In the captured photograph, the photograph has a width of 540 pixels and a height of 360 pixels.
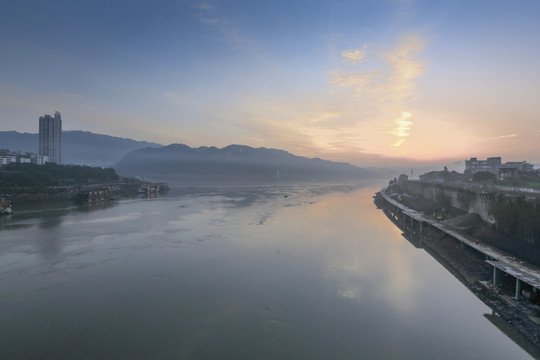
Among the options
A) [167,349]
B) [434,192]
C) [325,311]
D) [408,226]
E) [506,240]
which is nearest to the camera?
[167,349]

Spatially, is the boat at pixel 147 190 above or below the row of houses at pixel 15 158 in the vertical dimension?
below

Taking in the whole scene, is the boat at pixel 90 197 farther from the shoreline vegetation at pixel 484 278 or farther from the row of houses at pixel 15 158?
the shoreline vegetation at pixel 484 278

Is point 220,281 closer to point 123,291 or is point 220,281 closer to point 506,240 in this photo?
point 123,291

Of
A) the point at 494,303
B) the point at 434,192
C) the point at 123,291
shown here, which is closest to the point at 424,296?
the point at 494,303

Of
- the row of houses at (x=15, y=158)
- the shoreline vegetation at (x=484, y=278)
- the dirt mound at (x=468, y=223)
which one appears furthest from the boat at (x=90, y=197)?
the dirt mound at (x=468, y=223)

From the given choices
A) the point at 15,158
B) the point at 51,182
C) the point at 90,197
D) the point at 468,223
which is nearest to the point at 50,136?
the point at 15,158

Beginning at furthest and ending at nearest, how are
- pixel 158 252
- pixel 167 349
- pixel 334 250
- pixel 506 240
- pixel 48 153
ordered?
1. pixel 48 153
2. pixel 334 250
3. pixel 158 252
4. pixel 506 240
5. pixel 167 349

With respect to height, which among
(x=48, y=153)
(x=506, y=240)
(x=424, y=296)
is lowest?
(x=424, y=296)
